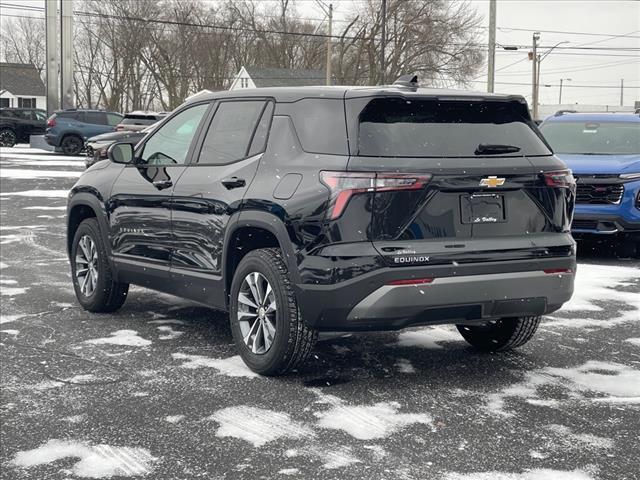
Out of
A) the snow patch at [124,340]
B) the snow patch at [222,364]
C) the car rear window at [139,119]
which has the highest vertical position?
the car rear window at [139,119]

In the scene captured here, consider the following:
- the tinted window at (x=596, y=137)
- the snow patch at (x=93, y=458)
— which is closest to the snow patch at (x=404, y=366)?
the snow patch at (x=93, y=458)

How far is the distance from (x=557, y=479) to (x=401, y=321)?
1438 mm

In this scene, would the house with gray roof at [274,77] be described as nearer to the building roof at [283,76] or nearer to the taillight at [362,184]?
the building roof at [283,76]

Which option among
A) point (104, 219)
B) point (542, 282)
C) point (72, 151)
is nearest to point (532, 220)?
point (542, 282)

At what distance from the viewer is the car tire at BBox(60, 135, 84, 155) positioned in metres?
34.3

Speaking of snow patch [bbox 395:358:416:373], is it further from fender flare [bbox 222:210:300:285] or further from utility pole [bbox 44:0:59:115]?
utility pole [bbox 44:0:59:115]

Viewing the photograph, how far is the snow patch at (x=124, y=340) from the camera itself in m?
6.65

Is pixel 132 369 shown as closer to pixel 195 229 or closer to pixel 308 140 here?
pixel 195 229

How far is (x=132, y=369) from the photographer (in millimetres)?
5914

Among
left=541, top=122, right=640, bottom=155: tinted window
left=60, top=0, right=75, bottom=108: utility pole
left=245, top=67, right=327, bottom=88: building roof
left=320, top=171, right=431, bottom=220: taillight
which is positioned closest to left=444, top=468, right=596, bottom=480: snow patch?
left=320, top=171, right=431, bottom=220: taillight

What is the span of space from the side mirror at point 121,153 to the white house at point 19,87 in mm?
85878

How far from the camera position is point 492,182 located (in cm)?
530

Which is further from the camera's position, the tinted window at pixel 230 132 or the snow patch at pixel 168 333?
the snow patch at pixel 168 333

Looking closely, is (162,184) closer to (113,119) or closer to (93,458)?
(93,458)
